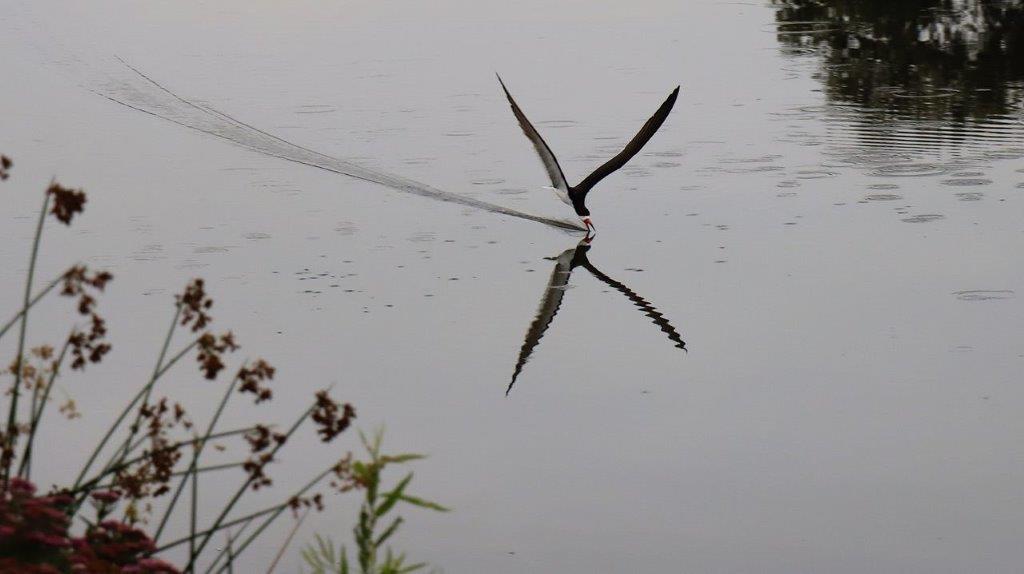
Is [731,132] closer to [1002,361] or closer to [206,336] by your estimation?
[1002,361]

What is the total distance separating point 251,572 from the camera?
420cm

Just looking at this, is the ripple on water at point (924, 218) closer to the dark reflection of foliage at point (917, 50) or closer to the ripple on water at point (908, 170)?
the ripple on water at point (908, 170)

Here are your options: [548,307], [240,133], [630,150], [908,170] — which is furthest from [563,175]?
[240,133]

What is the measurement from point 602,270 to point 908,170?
7.84ft

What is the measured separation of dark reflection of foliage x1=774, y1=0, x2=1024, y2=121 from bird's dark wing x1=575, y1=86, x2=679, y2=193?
108 inches

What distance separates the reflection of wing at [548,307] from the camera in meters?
5.96

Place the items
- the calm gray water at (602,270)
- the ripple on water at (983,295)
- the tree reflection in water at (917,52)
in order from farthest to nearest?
1. the tree reflection in water at (917,52)
2. the ripple on water at (983,295)
3. the calm gray water at (602,270)

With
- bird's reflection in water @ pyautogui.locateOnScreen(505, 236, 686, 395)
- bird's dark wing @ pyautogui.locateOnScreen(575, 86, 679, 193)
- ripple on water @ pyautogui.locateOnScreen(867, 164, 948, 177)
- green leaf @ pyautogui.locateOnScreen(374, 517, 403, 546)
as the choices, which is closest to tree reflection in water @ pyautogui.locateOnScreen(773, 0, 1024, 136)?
ripple on water @ pyautogui.locateOnScreen(867, 164, 948, 177)

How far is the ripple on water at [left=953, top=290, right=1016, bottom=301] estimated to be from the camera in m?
6.48

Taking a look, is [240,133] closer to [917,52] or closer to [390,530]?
[917,52]

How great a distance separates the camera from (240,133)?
33.1 feet

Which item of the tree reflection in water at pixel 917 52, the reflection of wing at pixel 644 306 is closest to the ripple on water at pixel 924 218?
the reflection of wing at pixel 644 306

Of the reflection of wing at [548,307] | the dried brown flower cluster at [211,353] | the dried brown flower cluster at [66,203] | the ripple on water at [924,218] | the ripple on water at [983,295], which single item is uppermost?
the dried brown flower cluster at [66,203]

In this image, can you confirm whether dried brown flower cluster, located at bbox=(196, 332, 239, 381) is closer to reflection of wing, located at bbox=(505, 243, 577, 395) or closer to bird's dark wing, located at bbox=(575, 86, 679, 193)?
reflection of wing, located at bbox=(505, 243, 577, 395)
